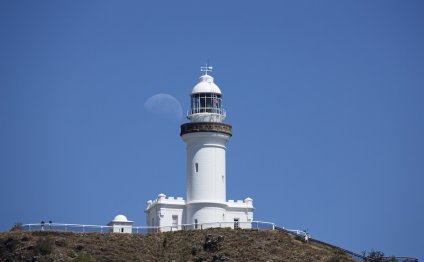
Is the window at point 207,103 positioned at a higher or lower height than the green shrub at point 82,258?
higher

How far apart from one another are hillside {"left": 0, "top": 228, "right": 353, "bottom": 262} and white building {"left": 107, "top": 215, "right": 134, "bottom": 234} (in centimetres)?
265

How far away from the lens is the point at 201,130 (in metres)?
94.9

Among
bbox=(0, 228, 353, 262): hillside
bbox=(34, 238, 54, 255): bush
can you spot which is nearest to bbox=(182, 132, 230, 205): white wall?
bbox=(0, 228, 353, 262): hillside

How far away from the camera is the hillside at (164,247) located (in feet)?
276

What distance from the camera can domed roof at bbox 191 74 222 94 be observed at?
317ft

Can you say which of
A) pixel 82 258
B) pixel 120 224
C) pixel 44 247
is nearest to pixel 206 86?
pixel 120 224

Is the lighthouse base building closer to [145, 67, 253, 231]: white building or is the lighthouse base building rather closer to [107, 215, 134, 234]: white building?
[145, 67, 253, 231]: white building

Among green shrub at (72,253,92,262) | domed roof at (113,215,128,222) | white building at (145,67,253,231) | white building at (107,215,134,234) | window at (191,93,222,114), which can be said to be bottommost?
green shrub at (72,253,92,262)

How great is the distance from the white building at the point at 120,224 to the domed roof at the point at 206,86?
431 inches

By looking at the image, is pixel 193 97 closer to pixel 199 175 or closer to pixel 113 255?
Answer: pixel 199 175

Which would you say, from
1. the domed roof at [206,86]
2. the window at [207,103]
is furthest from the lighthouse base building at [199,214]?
the domed roof at [206,86]

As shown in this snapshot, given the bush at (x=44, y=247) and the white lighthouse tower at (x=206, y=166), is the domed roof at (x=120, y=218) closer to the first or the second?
the white lighthouse tower at (x=206, y=166)

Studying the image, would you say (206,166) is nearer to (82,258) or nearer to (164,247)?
(164,247)

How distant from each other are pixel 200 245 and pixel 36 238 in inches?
420
